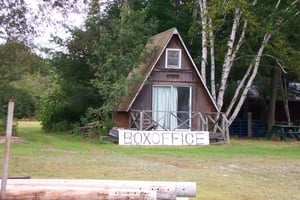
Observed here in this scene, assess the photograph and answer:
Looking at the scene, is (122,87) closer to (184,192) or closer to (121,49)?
(121,49)

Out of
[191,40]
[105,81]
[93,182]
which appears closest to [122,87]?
[105,81]

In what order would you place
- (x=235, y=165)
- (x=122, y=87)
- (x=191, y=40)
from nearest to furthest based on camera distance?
(x=235, y=165) → (x=122, y=87) → (x=191, y=40)

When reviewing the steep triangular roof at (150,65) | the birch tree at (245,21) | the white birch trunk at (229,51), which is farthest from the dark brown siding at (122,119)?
the white birch trunk at (229,51)

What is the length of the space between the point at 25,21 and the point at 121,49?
443 centimetres

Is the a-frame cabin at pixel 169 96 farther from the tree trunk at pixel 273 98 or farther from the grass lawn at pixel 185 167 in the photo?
the tree trunk at pixel 273 98

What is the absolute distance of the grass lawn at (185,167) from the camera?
9.94 m

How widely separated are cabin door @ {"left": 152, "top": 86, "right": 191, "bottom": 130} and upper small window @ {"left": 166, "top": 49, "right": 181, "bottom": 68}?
999 mm

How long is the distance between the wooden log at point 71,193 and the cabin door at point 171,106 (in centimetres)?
1599

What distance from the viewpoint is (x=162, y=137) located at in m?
20.5

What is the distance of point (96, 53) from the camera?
23047mm

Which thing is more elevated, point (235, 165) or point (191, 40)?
point (191, 40)

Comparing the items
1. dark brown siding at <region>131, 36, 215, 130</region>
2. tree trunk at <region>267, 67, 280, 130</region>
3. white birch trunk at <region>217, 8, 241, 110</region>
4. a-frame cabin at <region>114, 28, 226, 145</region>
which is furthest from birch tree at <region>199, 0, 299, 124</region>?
tree trunk at <region>267, 67, 280, 130</region>

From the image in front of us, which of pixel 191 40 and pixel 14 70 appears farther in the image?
pixel 191 40

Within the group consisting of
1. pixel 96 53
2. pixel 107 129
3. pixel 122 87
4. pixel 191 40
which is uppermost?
pixel 191 40
